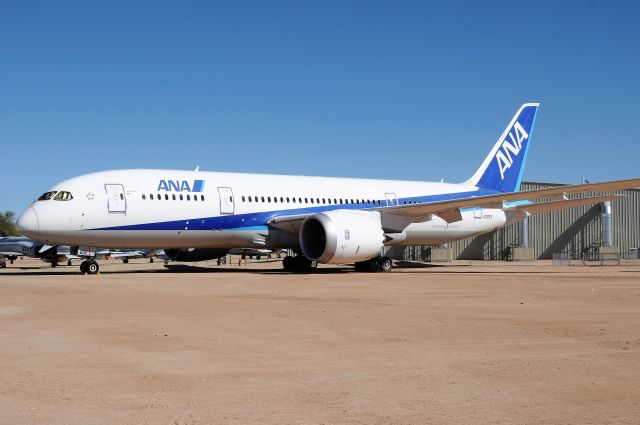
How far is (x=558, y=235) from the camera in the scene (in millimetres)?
53500

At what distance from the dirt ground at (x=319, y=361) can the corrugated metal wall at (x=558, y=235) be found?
123ft

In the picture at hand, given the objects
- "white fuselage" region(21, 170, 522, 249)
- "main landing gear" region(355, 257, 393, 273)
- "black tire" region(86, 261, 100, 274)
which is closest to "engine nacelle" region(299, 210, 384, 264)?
"white fuselage" region(21, 170, 522, 249)

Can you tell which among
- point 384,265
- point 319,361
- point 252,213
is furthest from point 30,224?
point 319,361

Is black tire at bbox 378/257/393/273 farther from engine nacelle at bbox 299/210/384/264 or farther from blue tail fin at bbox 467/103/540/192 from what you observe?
blue tail fin at bbox 467/103/540/192

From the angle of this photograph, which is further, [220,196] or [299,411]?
[220,196]

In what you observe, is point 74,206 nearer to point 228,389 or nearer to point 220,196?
point 220,196

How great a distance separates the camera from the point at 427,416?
5699 millimetres

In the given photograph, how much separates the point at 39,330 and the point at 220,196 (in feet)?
54.2

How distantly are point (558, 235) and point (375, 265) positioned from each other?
28.4 m

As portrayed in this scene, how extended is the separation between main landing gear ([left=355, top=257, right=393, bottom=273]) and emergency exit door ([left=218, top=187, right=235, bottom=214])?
5.74 metres

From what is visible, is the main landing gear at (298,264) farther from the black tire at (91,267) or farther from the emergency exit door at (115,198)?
the emergency exit door at (115,198)

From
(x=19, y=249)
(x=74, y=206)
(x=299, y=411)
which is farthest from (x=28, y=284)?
(x=19, y=249)

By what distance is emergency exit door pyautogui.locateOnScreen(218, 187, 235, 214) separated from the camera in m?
26.8

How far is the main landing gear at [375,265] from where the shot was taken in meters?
29.3
